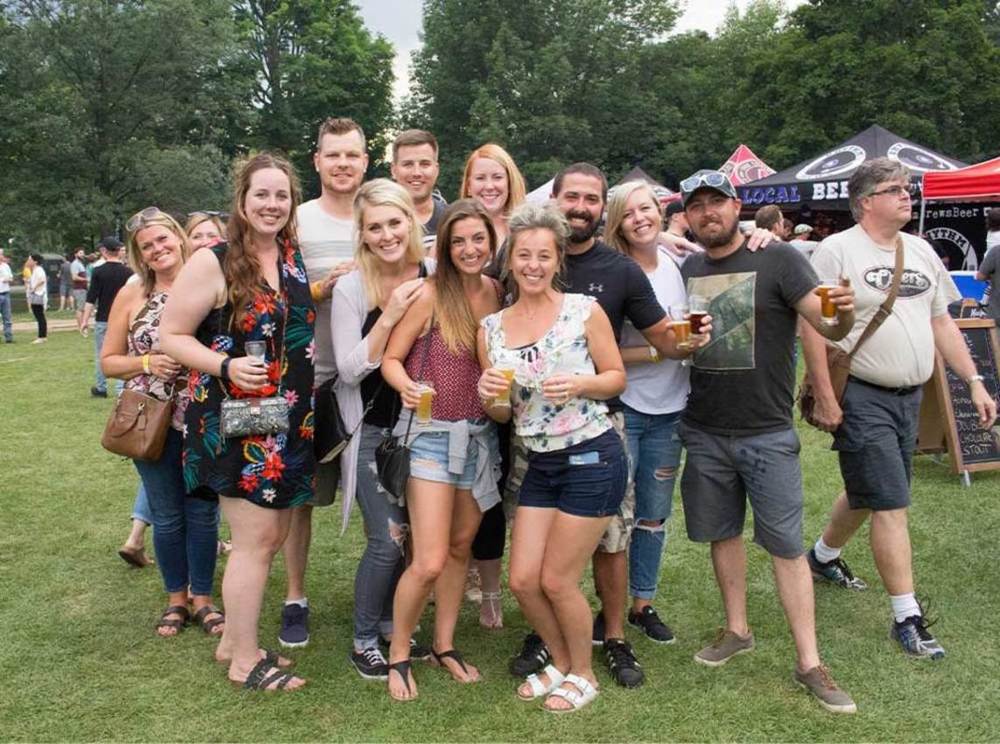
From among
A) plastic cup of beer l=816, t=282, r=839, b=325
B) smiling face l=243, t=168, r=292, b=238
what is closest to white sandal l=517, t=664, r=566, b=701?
plastic cup of beer l=816, t=282, r=839, b=325

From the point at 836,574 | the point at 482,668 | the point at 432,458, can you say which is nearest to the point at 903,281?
the point at 836,574

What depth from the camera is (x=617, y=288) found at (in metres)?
3.27

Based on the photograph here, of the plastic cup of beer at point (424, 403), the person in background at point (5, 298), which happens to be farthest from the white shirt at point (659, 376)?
the person in background at point (5, 298)

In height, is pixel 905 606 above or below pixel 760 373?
below

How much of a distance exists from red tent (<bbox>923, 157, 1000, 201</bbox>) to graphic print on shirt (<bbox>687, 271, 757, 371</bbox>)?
9151 mm

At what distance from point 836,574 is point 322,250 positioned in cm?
304

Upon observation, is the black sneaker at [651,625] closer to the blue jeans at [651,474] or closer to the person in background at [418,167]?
the blue jeans at [651,474]

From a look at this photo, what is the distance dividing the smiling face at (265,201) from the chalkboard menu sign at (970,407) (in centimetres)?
477

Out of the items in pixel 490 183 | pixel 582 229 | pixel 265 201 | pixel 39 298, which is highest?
pixel 490 183

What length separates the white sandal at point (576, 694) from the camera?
3.17 meters

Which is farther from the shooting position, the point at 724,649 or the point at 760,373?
the point at 724,649

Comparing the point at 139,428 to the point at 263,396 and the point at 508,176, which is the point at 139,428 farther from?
the point at 508,176

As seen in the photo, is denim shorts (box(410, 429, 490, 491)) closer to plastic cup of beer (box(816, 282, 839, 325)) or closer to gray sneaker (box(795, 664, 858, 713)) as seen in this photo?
plastic cup of beer (box(816, 282, 839, 325))

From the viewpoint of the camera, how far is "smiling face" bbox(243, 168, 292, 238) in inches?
126
